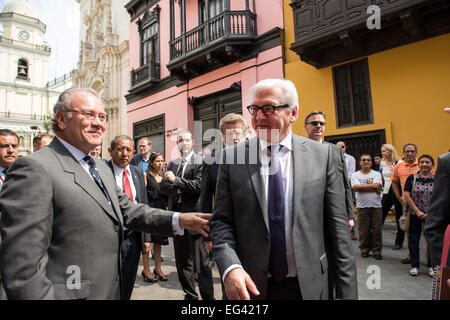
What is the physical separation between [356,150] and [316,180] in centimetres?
777

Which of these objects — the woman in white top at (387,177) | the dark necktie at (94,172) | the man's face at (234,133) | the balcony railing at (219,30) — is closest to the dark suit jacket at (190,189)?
the man's face at (234,133)

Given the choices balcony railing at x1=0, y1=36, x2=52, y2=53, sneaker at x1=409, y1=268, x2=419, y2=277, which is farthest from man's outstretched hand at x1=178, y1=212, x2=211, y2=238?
balcony railing at x1=0, y1=36, x2=52, y2=53

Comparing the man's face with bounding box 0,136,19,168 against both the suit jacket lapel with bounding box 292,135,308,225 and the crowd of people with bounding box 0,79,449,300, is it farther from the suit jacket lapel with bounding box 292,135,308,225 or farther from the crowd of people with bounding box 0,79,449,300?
the suit jacket lapel with bounding box 292,135,308,225

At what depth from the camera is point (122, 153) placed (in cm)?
375

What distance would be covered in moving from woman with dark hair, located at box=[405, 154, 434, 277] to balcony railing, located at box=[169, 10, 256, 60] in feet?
26.3

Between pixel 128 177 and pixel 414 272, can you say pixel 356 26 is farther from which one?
pixel 128 177

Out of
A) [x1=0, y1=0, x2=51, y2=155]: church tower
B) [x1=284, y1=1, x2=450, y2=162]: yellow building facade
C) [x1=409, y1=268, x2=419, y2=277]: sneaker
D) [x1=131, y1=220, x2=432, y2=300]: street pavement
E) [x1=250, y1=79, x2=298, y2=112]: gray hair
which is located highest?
[x1=0, y1=0, x2=51, y2=155]: church tower

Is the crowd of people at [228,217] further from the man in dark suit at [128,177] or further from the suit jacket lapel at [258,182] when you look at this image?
the man in dark suit at [128,177]

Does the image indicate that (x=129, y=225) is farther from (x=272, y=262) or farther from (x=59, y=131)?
(x=272, y=262)

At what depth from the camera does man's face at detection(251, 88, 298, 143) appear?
1.75 metres

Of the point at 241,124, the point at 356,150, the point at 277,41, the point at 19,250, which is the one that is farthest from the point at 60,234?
the point at 277,41

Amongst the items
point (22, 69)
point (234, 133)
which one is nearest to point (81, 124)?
point (234, 133)

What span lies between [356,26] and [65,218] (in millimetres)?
8612

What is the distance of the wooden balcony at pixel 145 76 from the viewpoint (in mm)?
14320
